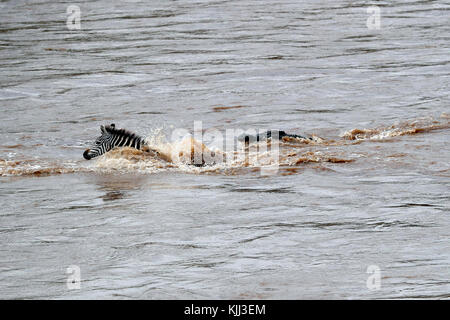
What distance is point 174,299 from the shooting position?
7.30m

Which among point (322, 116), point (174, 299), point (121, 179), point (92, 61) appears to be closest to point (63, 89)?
point (92, 61)

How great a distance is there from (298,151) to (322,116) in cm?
273

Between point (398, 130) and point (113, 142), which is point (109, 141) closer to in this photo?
point (113, 142)

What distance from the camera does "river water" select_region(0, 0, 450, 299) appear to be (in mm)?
7941

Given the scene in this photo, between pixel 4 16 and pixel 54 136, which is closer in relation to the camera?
pixel 54 136

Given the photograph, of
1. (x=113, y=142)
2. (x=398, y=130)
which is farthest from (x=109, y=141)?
(x=398, y=130)

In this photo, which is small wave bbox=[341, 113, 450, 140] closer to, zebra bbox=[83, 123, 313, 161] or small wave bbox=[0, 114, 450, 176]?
small wave bbox=[0, 114, 450, 176]

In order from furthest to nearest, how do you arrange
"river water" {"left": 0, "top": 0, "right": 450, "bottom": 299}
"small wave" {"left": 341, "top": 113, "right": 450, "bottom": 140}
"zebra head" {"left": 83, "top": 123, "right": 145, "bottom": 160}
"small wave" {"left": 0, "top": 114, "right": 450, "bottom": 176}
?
"small wave" {"left": 341, "top": 113, "right": 450, "bottom": 140} < "zebra head" {"left": 83, "top": 123, "right": 145, "bottom": 160} < "small wave" {"left": 0, "top": 114, "right": 450, "bottom": 176} < "river water" {"left": 0, "top": 0, "right": 450, "bottom": 299}

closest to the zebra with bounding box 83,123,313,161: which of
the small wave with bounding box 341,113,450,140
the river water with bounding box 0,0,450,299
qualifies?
the river water with bounding box 0,0,450,299

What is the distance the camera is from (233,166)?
12453 mm

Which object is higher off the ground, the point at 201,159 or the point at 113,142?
the point at 113,142

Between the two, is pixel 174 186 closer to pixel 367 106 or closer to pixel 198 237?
pixel 198 237

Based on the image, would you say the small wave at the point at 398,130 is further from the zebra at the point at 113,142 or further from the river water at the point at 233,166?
the zebra at the point at 113,142

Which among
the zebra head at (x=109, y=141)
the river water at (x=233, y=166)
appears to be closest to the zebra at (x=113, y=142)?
the zebra head at (x=109, y=141)
